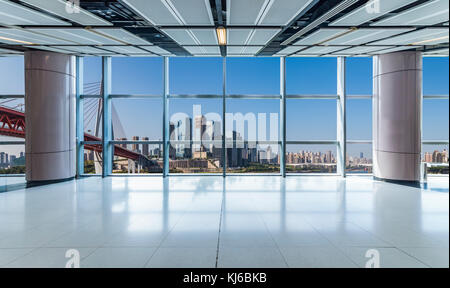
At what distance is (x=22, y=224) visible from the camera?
15.0 feet

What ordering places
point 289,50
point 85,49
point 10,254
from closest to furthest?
point 10,254
point 85,49
point 289,50

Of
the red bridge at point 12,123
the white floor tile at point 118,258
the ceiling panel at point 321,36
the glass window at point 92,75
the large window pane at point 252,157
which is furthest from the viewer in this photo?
the large window pane at point 252,157

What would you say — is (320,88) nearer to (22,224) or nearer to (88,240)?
(88,240)

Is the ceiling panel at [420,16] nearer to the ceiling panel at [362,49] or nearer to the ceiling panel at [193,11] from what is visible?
the ceiling panel at [362,49]

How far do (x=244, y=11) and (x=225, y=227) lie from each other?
4.87 m

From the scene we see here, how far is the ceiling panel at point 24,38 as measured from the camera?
21.2 feet

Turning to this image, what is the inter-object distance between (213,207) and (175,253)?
226 cm

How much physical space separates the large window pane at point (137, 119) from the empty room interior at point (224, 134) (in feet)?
0.21

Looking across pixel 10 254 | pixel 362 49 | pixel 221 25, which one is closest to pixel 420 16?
pixel 362 49

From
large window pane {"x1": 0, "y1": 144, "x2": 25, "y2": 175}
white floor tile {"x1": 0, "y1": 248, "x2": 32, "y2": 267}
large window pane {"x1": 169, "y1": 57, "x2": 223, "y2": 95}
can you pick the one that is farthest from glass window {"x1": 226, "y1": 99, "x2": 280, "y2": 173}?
large window pane {"x1": 0, "y1": 144, "x2": 25, "y2": 175}

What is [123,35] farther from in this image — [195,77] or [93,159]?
[93,159]

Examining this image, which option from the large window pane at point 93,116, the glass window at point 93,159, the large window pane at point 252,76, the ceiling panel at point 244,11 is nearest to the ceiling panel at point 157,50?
the large window pane at point 252,76

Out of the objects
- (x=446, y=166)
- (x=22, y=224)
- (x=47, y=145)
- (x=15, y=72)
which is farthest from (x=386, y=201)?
(x=15, y=72)

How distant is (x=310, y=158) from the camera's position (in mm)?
10445
